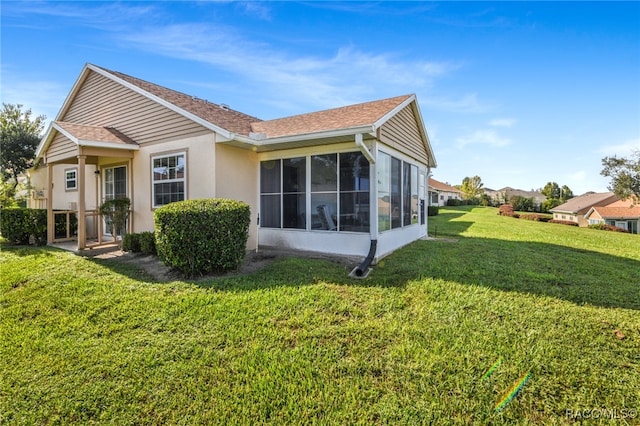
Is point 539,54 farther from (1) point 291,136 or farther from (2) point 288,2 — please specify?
(1) point 291,136

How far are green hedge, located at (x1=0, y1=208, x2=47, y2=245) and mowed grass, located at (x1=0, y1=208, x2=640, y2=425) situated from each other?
Answer: 4866 mm

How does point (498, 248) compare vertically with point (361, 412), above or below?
above

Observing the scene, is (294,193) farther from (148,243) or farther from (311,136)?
(148,243)

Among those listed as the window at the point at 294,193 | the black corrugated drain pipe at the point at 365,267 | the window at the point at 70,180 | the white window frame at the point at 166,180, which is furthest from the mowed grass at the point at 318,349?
Answer: the window at the point at 70,180

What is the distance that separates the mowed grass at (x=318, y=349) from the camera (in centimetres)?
266

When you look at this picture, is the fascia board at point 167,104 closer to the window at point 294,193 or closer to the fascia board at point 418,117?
the window at point 294,193

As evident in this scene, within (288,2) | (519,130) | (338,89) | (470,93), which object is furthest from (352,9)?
(519,130)

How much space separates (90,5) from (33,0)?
3.86 ft

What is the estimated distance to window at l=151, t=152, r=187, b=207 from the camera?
8.25 metres

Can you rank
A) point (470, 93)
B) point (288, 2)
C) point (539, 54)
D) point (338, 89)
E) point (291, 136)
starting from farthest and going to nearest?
point (338, 89)
point (470, 93)
point (539, 54)
point (288, 2)
point (291, 136)

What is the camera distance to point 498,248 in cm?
898

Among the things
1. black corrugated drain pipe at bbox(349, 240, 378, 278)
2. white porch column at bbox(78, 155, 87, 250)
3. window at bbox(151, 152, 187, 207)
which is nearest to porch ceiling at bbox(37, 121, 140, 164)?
white porch column at bbox(78, 155, 87, 250)

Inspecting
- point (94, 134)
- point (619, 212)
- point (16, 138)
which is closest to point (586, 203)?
point (619, 212)

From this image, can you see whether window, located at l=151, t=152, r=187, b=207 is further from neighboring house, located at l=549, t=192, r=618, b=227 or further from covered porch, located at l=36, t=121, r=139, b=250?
neighboring house, located at l=549, t=192, r=618, b=227
